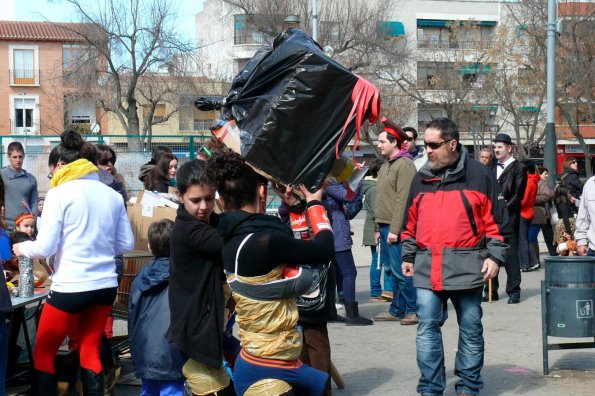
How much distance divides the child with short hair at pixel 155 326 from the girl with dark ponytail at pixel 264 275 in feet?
A: 4.66

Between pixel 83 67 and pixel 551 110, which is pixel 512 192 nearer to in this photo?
pixel 551 110

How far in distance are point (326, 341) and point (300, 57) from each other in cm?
233

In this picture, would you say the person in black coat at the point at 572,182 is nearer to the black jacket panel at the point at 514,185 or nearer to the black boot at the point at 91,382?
the black jacket panel at the point at 514,185

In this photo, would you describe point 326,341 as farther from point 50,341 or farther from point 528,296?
point 528,296

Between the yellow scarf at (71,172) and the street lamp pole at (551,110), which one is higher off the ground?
the street lamp pole at (551,110)

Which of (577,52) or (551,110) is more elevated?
(577,52)

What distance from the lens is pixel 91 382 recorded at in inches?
240

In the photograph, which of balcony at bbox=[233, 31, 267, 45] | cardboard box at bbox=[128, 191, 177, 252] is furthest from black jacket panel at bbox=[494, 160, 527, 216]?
balcony at bbox=[233, 31, 267, 45]

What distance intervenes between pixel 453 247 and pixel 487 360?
216 centimetres

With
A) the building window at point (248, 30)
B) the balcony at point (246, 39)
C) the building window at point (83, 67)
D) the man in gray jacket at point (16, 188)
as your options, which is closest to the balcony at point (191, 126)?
the balcony at point (246, 39)

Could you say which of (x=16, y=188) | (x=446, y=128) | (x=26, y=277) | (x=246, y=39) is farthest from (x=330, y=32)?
(x=26, y=277)

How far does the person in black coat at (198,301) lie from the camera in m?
4.68

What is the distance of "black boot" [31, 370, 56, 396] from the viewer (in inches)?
233

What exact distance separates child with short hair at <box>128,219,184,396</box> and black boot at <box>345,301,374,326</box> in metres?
4.24
